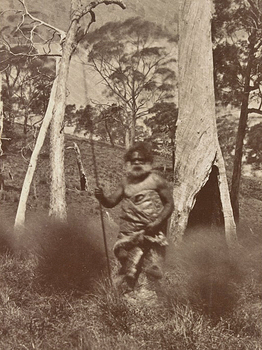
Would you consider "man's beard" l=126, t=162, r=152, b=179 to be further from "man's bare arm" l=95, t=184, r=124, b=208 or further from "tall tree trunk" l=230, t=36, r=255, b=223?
"tall tree trunk" l=230, t=36, r=255, b=223

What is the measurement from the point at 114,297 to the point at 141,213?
2.86 feet

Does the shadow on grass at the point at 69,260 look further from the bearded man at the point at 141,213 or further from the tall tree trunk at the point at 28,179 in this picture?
the tall tree trunk at the point at 28,179

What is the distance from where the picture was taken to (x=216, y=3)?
44.6 ft

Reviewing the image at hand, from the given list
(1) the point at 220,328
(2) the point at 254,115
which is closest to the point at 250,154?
(2) the point at 254,115

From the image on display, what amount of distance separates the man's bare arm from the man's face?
0.21m

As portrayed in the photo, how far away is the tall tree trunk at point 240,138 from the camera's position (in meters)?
10.3

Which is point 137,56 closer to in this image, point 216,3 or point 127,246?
point 216,3

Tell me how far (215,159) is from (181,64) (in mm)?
1498

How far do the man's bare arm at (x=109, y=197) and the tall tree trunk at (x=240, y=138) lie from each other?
15.1 ft

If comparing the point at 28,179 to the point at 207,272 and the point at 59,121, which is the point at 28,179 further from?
the point at 207,272

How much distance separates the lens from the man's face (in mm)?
5219

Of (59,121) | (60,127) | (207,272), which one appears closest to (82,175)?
(60,127)

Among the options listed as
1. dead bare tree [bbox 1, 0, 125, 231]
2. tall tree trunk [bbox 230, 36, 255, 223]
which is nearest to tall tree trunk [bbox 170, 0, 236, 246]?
tall tree trunk [bbox 230, 36, 255, 223]

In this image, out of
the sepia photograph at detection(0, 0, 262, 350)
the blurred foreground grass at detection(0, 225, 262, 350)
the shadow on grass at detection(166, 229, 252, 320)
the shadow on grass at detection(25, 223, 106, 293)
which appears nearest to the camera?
the blurred foreground grass at detection(0, 225, 262, 350)
